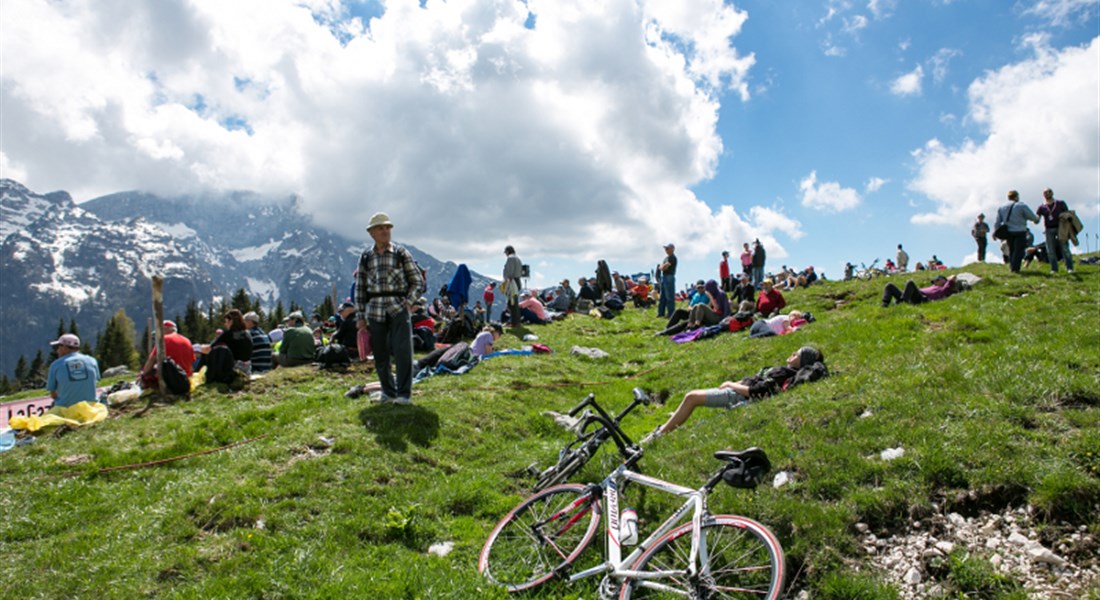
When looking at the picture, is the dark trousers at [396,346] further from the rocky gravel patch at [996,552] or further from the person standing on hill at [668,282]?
the person standing on hill at [668,282]

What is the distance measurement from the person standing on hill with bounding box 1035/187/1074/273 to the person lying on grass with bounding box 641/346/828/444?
14.6 metres

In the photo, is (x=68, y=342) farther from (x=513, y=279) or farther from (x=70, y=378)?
(x=513, y=279)

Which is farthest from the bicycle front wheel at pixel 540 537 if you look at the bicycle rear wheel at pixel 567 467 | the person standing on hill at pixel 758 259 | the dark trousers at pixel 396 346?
the person standing on hill at pixel 758 259

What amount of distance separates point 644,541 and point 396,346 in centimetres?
712

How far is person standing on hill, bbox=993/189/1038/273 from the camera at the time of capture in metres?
19.2

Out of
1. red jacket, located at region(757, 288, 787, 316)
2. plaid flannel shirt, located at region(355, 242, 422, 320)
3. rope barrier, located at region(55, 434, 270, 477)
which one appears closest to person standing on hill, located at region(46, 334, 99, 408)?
rope barrier, located at region(55, 434, 270, 477)

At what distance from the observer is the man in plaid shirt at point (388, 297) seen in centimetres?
1124

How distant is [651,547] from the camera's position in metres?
5.11

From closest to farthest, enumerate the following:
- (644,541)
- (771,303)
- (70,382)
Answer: (644,541), (70,382), (771,303)

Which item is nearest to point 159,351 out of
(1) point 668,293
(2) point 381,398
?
(2) point 381,398

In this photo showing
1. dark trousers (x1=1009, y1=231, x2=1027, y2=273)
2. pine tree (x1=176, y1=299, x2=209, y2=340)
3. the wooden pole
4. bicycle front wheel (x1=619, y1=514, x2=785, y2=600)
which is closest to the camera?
bicycle front wheel (x1=619, y1=514, x2=785, y2=600)

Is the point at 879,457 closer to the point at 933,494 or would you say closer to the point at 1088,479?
the point at 933,494

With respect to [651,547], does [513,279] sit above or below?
above

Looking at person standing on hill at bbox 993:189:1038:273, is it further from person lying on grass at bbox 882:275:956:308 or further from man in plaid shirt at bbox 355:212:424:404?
man in plaid shirt at bbox 355:212:424:404
